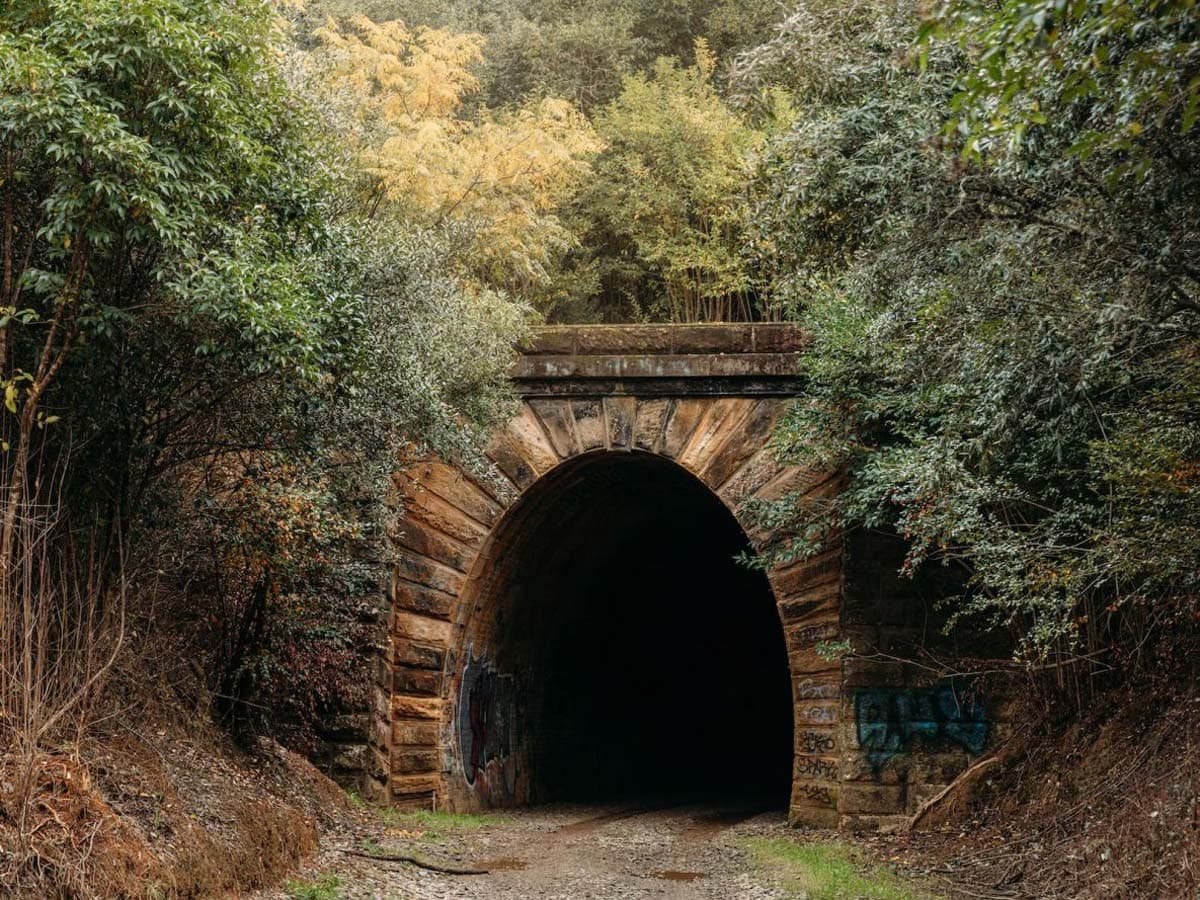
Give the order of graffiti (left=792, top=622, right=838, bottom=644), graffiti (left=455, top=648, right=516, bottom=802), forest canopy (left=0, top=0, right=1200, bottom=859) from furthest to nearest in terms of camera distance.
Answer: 1. graffiti (left=455, top=648, right=516, bottom=802)
2. graffiti (left=792, top=622, right=838, bottom=644)
3. forest canopy (left=0, top=0, right=1200, bottom=859)

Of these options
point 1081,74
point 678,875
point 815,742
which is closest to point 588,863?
point 678,875

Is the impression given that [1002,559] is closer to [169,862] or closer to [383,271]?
[383,271]

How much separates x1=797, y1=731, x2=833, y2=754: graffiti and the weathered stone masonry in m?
0.01

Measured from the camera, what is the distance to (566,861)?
1190cm

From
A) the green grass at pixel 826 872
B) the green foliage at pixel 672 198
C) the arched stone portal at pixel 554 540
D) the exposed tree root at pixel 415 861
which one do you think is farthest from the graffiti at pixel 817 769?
the green foliage at pixel 672 198

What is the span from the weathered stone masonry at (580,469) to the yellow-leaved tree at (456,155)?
608cm

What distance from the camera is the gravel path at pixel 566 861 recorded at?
33.4 feet

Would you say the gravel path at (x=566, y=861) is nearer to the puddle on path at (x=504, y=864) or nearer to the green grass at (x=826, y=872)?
the puddle on path at (x=504, y=864)

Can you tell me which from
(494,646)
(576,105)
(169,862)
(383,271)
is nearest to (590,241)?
(576,105)

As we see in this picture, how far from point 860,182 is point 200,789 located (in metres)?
6.20

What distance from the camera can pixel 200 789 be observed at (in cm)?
948

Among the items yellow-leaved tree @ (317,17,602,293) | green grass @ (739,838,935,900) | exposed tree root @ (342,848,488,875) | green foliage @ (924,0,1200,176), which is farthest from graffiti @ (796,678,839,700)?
yellow-leaved tree @ (317,17,602,293)

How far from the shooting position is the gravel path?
10.2 metres

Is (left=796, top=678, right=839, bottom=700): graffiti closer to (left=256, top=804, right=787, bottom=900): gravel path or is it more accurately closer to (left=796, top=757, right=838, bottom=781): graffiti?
(left=796, top=757, right=838, bottom=781): graffiti
